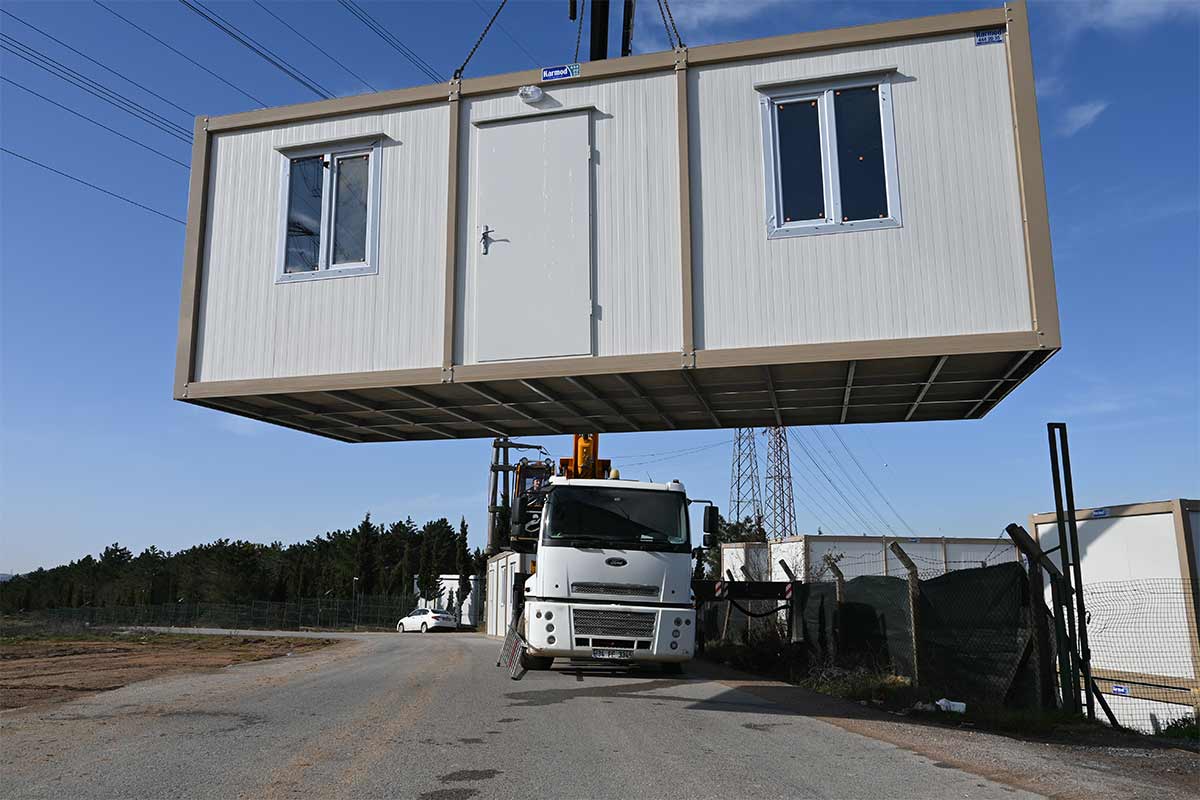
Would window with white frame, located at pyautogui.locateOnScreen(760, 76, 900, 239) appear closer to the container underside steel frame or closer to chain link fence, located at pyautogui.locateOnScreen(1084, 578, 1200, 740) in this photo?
the container underside steel frame

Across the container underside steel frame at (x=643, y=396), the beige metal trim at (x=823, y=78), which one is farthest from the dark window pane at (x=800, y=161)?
the container underside steel frame at (x=643, y=396)

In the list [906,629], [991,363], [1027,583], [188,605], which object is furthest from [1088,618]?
[188,605]

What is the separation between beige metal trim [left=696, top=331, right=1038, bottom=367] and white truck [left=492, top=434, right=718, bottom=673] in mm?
3722

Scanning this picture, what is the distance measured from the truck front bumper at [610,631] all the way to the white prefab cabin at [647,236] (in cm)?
265

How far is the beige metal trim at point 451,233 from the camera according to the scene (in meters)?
9.26

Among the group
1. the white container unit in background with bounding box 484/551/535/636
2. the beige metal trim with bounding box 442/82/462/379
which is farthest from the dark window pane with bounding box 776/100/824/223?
the white container unit in background with bounding box 484/551/535/636

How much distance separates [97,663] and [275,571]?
5881 centimetres

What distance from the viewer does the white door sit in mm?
9102

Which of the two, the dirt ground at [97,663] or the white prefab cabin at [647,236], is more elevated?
the white prefab cabin at [647,236]

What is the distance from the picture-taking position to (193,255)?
10227mm

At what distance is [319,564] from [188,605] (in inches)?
626

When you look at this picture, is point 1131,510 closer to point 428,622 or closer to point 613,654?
point 613,654

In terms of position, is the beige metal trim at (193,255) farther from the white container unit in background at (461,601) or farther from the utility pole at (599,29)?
the white container unit in background at (461,601)

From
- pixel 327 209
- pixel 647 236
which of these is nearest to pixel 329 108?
pixel 327 209
